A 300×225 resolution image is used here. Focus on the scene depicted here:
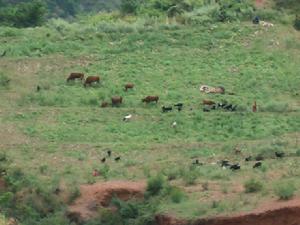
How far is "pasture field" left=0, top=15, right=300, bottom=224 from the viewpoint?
2884cm

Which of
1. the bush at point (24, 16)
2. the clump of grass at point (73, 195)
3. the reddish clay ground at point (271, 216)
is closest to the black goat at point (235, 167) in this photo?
the reddish clay ground at point (271, 216)

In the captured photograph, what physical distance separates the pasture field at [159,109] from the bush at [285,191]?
0.23 m

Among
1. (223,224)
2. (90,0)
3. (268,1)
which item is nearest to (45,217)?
(223,224)

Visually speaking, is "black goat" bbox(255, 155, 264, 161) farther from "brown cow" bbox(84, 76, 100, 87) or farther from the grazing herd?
"brown cow" bbox(84, 76, 100, 87)

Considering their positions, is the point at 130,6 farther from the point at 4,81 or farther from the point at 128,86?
the point at 4,81

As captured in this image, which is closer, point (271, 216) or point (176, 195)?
point (271, 216)

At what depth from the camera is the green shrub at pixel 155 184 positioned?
27.6 m

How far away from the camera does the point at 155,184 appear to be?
27.6 metres

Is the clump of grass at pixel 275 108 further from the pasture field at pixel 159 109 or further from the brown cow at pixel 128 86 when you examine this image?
the brown cow at pixel 128 86

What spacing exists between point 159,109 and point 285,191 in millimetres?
11410

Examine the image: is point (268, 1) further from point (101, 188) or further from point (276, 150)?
point (101, 188)

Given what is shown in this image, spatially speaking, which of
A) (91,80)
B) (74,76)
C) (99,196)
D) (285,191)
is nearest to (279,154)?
(285,191)

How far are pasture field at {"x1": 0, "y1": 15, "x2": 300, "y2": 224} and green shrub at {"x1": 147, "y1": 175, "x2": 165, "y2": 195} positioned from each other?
59 cm

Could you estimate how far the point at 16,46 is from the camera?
42.6m
